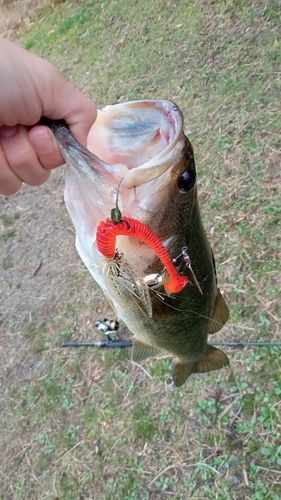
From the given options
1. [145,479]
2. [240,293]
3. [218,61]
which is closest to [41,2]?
[218,61]

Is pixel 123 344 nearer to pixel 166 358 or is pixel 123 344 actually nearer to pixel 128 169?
pixel 166 358

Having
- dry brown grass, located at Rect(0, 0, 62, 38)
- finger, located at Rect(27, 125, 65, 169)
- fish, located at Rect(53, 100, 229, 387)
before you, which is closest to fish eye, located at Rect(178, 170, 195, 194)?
fish, located at Rect(53, 100, 229, 387)

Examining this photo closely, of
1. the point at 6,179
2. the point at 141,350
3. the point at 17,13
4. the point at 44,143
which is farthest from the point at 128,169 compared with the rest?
the point at 17,13

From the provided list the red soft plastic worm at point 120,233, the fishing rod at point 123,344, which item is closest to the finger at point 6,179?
the red soft plastic worm at point 120,233

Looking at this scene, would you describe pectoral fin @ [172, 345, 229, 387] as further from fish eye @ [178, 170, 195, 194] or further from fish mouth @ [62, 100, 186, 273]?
fish eye @ [178, 170, 195, 194]

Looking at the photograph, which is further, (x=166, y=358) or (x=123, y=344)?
(x=123, y=344)

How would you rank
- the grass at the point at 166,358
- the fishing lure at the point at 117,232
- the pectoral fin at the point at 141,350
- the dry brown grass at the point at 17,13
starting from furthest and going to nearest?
the dry brown grass at the point at 17,13
the grass at the point at 166,358
the pectoral fin at the point at 141,350
the fishing lure at the point at 117,232

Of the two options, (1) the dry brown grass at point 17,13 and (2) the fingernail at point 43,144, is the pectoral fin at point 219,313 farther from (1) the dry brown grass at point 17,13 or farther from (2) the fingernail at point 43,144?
(1) the dry brown grass at point 17,13

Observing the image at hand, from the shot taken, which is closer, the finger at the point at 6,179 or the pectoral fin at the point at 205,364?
the finger at the point at 6,179

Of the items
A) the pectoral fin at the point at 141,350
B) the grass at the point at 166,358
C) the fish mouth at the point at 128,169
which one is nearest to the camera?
the fish mouth at the point at 128,169
